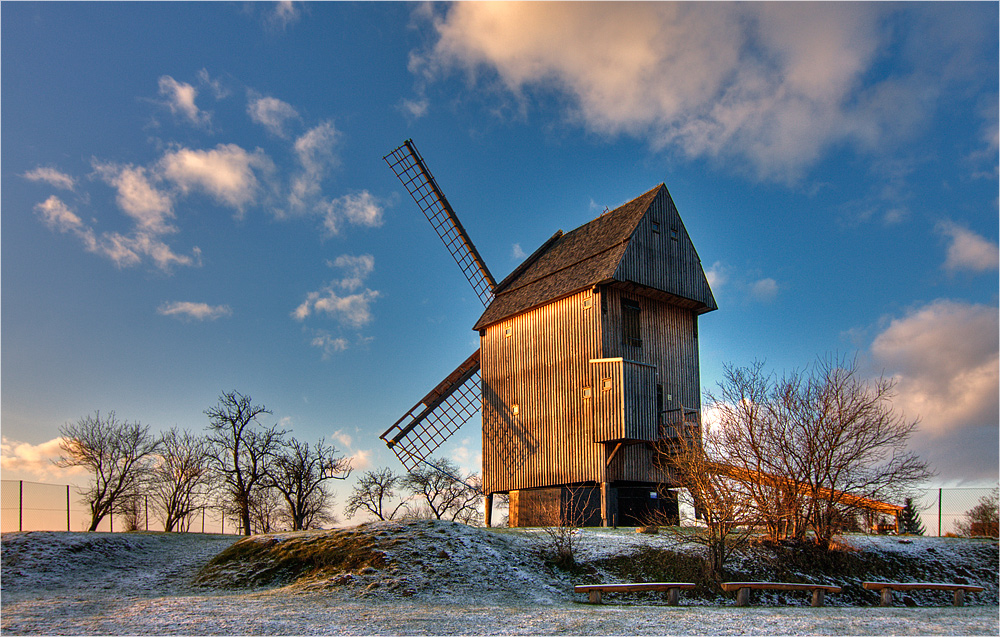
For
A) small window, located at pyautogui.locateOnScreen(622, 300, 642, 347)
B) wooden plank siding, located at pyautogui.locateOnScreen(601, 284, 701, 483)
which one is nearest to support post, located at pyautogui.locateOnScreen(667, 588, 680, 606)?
wooden plank siding, located at pyautogui.locateOnScreen(601, 284, 701, 483)

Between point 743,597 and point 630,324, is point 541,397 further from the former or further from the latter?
point 743,597

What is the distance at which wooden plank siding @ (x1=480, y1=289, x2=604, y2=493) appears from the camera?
23.8 meters

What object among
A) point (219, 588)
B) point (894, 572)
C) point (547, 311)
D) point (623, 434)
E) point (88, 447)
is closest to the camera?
point (219, 588)

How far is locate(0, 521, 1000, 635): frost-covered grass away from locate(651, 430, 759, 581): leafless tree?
864 millimetres

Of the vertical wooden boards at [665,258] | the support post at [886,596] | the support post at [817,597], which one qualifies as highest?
the vertical wooden boards at [665,258]

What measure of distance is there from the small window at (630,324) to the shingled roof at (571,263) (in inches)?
66.5

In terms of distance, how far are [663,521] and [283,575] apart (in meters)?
12.8

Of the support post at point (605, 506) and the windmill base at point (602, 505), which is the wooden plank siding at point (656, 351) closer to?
the support post at point (605, 506)

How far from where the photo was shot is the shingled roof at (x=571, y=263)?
2442 cm

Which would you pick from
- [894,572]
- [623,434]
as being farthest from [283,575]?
[894,572]

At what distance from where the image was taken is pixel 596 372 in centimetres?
2353

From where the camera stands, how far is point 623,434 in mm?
22328

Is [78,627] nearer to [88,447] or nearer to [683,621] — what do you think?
[683,621]

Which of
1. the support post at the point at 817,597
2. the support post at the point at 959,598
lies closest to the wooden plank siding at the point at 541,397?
the support post at the point at 817,597
